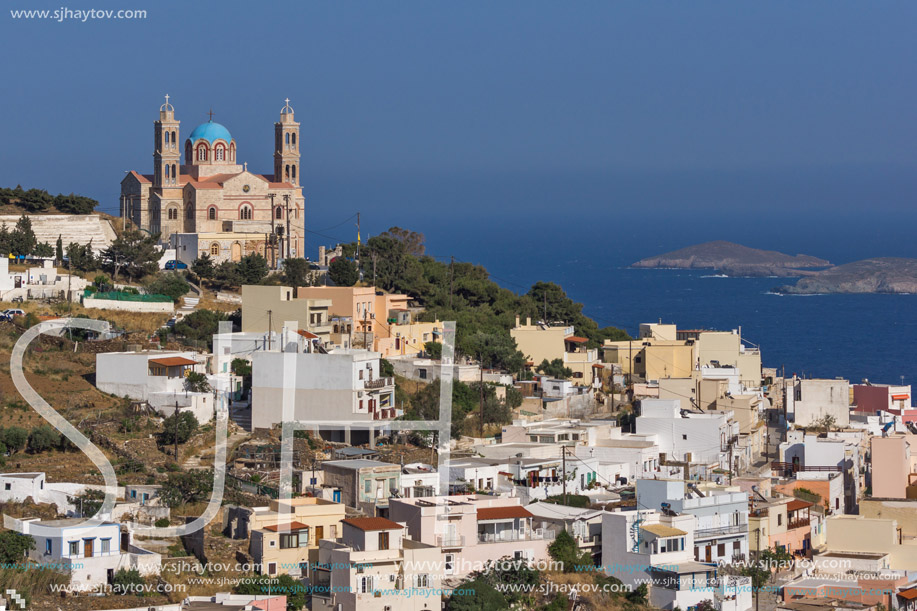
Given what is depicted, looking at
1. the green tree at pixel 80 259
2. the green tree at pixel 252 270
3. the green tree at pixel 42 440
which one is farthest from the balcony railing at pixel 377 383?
the green tree at pixel 80 259

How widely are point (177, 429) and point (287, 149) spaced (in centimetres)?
2375

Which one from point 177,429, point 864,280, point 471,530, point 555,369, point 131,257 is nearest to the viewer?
point 471,530

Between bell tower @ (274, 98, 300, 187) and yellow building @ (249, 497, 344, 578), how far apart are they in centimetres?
2763

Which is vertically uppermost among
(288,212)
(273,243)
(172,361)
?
(288,212)

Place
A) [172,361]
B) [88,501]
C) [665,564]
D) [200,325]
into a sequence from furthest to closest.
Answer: [200,325] < [172,361] < [665,564] < [88,501]

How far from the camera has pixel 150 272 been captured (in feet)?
143

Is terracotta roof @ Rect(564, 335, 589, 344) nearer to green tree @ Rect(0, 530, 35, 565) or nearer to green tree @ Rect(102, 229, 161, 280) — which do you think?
green tree @ Rect(102, 229, 161, 280)

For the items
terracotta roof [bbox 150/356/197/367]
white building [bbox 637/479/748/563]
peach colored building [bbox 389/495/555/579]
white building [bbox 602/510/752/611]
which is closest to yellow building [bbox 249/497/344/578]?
peach colored building [bbox 389/495/555/579]

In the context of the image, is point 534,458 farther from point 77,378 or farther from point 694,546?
point 77,378

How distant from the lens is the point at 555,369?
A: 40.1 m

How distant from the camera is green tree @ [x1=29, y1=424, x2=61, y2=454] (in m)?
29.0

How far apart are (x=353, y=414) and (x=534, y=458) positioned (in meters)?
4.03

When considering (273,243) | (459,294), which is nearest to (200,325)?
(459,294)

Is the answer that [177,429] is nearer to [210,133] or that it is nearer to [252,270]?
[252,270]
